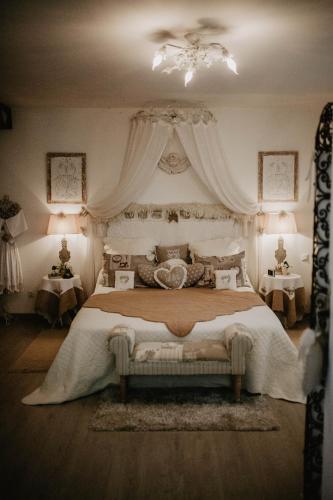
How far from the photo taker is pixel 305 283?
553cm

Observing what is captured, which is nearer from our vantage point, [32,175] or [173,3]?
[173,3]

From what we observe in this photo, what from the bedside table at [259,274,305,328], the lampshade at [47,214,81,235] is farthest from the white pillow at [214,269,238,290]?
the lampshade at [47,214,81,235]

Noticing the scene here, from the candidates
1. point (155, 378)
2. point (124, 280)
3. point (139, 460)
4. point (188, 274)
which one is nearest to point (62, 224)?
point (124, 280)

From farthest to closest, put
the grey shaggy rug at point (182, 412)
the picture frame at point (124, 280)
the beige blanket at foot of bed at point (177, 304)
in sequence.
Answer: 1. the picture frame at point (124, 280)
2. the beige blanket at foot of bed at point (177, 304)
3. the grey shaggy rug at point (182, 412)

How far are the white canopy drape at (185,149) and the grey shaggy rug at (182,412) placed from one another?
8.20 ft

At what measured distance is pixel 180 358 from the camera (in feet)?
10.8

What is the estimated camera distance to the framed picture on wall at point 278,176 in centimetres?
542

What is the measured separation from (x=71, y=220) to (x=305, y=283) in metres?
2.96

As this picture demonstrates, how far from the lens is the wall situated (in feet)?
17.7

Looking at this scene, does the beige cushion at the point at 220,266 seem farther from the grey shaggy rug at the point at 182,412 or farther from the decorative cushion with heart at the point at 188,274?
the grey shaggy rug at the point at 182,412

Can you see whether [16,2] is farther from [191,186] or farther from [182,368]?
[191,186]

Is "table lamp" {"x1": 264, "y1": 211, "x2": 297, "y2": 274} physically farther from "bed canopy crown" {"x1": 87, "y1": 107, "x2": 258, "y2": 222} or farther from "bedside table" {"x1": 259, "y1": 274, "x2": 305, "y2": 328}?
"bedside table" {"x1": 259, "y1": 274, "x2": 305, "y2": 328}

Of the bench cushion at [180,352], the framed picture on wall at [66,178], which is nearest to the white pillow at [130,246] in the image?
the framed picture on wall at [66,178]

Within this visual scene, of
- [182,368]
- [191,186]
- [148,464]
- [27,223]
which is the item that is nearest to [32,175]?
[27,223]
